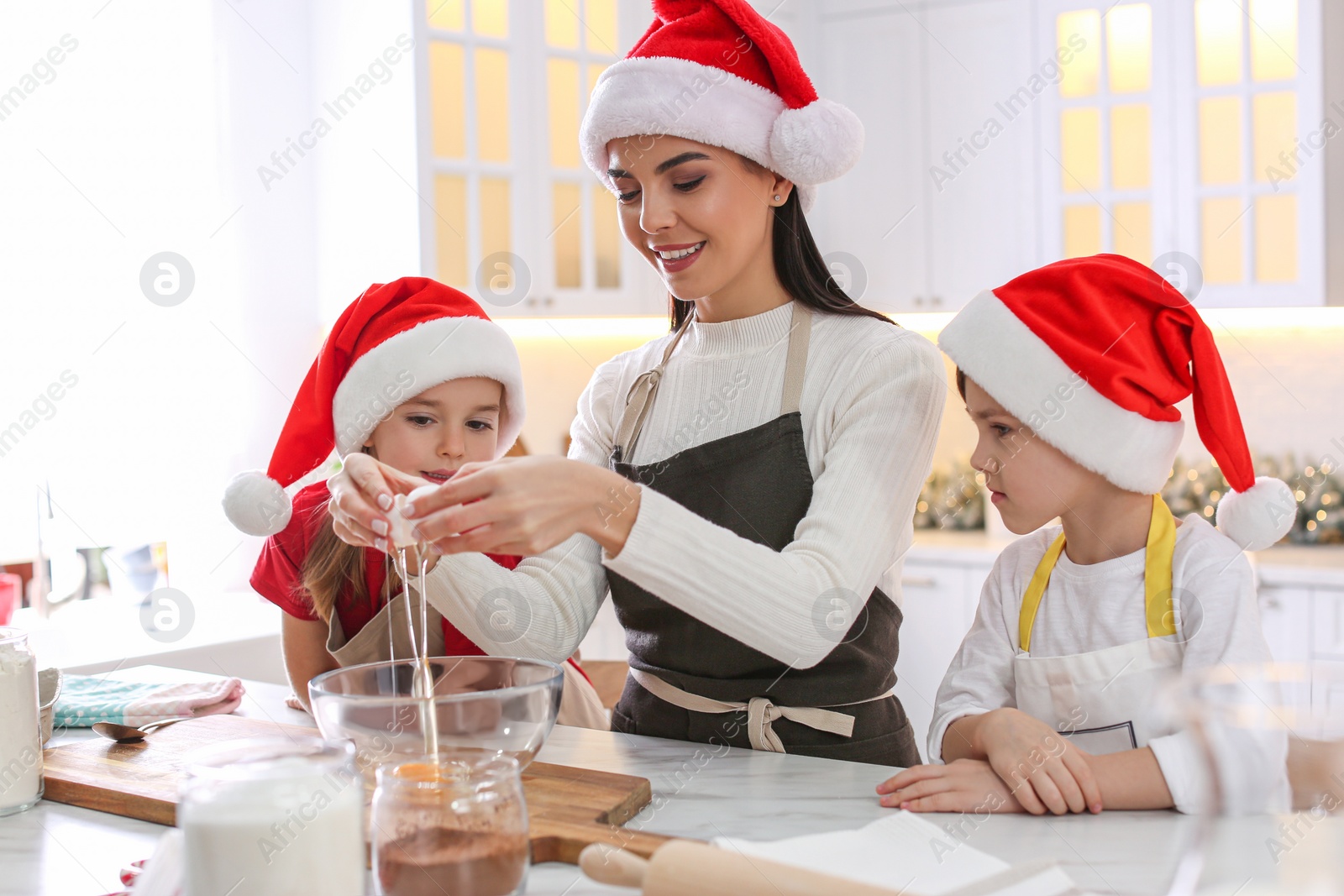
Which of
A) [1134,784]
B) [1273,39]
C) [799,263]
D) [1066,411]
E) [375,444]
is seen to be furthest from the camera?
[1273,39]

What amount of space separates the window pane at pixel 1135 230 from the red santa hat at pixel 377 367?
2.06 m

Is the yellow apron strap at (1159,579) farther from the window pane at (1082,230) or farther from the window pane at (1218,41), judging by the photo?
the window pane at (1218,41)

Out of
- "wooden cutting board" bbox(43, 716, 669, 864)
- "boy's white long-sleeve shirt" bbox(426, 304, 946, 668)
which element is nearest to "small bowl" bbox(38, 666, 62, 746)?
"wooden cutting board" bbox(43, 716, 669, 864)

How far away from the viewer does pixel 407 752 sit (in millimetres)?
863

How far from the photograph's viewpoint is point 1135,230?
119 inches

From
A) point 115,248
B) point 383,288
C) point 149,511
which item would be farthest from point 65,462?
point 383,288

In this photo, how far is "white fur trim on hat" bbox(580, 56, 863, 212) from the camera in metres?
1.36

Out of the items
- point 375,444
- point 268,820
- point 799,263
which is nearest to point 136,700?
point 375,444

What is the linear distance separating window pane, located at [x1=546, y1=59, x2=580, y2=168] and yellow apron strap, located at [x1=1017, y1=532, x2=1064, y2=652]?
2.16m

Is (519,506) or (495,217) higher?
(495,217)

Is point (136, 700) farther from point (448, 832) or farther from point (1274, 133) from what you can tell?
point (1274, 133)

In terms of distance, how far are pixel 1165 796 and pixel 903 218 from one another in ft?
8.50

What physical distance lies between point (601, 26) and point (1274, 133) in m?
1.76

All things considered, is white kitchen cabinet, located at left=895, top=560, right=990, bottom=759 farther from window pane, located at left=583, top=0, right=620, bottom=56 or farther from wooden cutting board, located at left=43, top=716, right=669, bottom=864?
wooden cutting board, located at left=43, top=716, right=669, bottom=864
